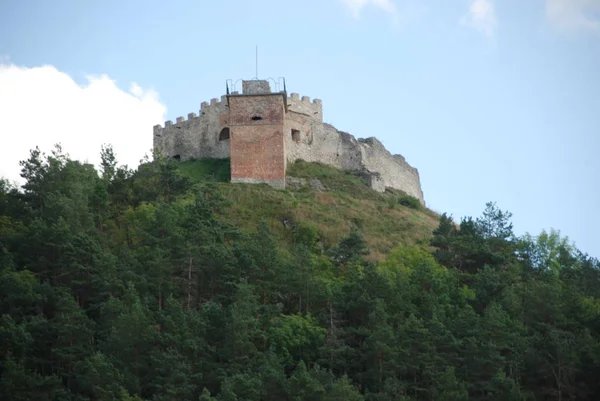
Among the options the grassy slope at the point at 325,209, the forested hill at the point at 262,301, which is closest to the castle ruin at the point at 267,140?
the grassy slope at the point at 325,209

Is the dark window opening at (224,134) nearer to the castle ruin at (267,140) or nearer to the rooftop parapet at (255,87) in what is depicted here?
the castle ruin at (267,140)

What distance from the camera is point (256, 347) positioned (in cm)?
3694

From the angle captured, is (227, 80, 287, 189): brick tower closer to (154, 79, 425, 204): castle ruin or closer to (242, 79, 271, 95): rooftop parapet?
(154, 79, 425, 204): castle ruin

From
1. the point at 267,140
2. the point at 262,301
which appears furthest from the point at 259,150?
the point at 262,301

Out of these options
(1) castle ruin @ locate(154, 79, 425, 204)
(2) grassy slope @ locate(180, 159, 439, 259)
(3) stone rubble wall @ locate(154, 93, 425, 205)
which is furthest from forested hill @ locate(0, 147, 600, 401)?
(3) stone rubble wall @ locate(154, 93, 425, 205)

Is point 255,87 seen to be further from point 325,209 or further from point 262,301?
point 262,301

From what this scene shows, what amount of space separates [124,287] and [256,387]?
8.41 meters

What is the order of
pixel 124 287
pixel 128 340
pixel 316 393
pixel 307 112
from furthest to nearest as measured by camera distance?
pixel 307 112
pixel 124 287
pixel 128 340
pixel 316 393

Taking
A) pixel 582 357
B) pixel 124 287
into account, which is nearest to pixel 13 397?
pixel 124 287

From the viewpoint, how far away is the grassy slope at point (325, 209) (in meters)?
50.2

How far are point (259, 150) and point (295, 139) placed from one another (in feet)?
15.7

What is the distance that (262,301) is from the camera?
4081 cm

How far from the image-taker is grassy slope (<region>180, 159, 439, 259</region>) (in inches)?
1977

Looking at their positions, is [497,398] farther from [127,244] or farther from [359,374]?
[127,244]
